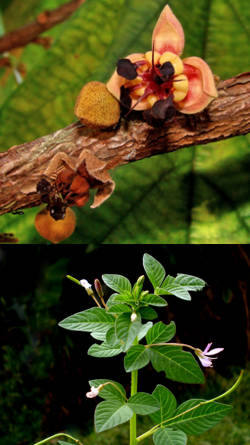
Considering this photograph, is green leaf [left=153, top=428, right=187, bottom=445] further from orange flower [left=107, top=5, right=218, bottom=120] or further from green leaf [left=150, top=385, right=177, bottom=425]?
orange flower [left=107, top=5, right=218, bottom=120]

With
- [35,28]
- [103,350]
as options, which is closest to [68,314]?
[103,350]

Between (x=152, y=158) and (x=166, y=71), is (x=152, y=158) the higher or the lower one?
the lower one

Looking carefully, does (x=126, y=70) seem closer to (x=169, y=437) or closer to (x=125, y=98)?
(x=125, y=98)

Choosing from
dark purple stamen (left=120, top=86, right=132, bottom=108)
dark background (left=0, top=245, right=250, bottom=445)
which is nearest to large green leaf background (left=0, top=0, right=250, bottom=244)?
dark background (left=0, top=245, right=250, bottom=445)

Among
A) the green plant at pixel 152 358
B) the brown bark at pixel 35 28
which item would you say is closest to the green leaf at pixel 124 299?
the green plant at pixel 152 358

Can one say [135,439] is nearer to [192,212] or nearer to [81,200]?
[81,200]

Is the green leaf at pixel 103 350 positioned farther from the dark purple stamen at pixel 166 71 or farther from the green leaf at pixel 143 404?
the dark purple stamen at pixel 166 71
